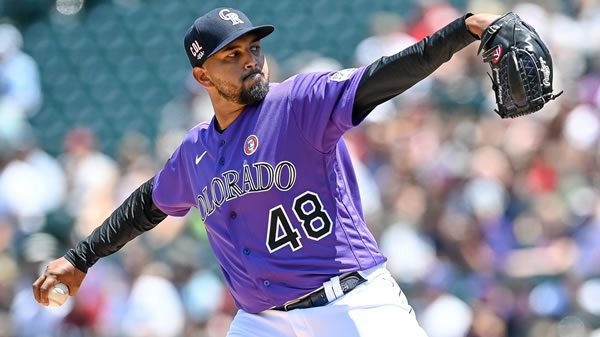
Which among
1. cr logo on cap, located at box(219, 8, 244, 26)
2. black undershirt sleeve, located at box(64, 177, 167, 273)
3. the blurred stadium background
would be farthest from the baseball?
the blurred stadium background

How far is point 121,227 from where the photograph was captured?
456 centimetres

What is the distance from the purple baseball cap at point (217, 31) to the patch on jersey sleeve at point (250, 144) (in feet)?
1.20

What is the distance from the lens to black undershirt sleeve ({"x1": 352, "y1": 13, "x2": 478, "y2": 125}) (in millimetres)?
3367

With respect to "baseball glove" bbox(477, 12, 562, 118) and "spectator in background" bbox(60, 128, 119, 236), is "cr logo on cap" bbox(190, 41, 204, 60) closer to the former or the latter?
"baseball glove" bbox(477, 12, 562, 118)

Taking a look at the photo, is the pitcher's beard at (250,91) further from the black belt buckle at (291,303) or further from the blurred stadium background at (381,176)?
the blurred stadium background at (381,176)

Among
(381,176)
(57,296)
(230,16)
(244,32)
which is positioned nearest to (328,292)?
(244,32)

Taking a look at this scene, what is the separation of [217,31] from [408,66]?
0.88m

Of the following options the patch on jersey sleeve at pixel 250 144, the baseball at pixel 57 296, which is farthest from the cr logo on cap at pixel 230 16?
the baseball at pixel 57 296

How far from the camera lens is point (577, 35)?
8.54m

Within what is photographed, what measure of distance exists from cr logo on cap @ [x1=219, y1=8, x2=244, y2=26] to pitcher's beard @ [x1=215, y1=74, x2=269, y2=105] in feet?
0.72

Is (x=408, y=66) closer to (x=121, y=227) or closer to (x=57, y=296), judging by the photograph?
(x=121, y=227)

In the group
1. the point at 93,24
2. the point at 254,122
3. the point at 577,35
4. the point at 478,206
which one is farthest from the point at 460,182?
the point at 93,24

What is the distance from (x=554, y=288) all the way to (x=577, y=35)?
2.58m

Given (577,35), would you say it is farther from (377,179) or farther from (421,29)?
(377,179)
